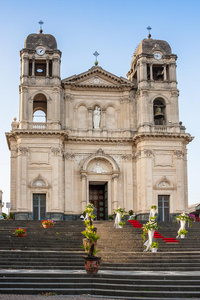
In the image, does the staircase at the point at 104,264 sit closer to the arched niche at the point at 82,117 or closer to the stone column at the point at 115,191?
the stone column at the point at 115,191

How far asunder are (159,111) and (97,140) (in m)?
6.71

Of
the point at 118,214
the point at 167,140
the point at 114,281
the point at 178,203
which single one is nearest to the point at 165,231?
the point at 118,214

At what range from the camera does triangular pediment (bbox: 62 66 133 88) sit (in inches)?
1863

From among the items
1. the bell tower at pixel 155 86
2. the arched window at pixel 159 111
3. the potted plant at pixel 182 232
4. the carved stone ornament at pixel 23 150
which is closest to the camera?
the potted plant at pixel 182 232

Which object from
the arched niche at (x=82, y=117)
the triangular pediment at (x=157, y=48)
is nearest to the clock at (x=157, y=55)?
the triangular pediment at (x=157, y=48)

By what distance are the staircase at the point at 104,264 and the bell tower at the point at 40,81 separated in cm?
1159

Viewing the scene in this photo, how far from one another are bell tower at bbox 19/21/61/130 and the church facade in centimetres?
9

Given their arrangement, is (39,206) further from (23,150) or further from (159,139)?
(159,139)

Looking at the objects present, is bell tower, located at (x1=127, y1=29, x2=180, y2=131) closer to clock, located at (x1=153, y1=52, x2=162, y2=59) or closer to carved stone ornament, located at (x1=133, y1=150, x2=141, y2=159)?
clock, located at (x1=153, y1=52, x2=162, y2=59)

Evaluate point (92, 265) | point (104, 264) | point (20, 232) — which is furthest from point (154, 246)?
point (20, 232)

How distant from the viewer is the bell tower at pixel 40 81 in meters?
44.9

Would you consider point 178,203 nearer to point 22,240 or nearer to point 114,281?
point 22,240

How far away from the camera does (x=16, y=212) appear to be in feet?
140

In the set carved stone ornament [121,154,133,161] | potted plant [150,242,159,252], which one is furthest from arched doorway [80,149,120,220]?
potted plant [150,242,159,252]
